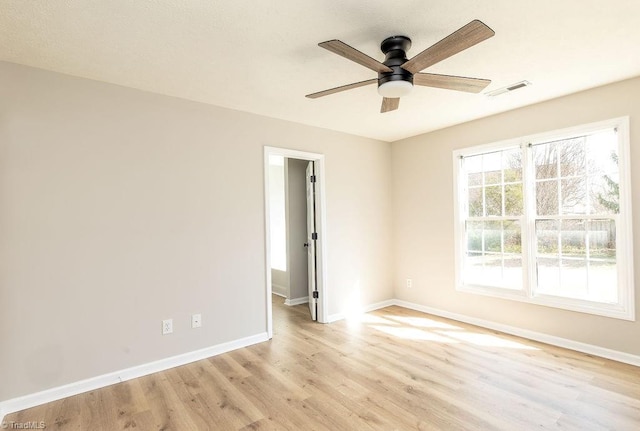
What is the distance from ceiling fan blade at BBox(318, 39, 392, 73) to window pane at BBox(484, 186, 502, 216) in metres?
2.61

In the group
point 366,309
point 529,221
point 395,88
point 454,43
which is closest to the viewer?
point 454,43

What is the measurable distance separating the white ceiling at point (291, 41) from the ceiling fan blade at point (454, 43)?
28cm

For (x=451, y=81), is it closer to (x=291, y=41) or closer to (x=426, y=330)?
(x=291, y=41)

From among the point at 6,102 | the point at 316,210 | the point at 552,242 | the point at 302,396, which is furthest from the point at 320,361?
the point at 6,102

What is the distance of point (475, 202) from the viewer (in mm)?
4160

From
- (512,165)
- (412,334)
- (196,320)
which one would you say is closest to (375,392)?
(412,334)

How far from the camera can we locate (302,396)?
249 cm

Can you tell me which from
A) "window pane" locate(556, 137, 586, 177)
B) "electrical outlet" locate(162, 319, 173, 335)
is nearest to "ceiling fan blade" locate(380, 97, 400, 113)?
"window pane" locate(556, 137, 586, 177)

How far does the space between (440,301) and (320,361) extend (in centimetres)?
215

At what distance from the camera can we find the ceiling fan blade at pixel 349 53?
1678mm

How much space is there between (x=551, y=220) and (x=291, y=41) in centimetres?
319

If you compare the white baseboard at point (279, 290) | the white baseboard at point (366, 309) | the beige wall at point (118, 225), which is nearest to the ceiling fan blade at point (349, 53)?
the beige wall at point (118, 225)

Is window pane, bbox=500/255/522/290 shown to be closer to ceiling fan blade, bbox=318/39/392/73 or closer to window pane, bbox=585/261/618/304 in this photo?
window pane, bbox=585/261/618/304

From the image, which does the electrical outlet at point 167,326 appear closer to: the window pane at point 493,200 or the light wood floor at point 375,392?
the light wood floor at point 375,392
